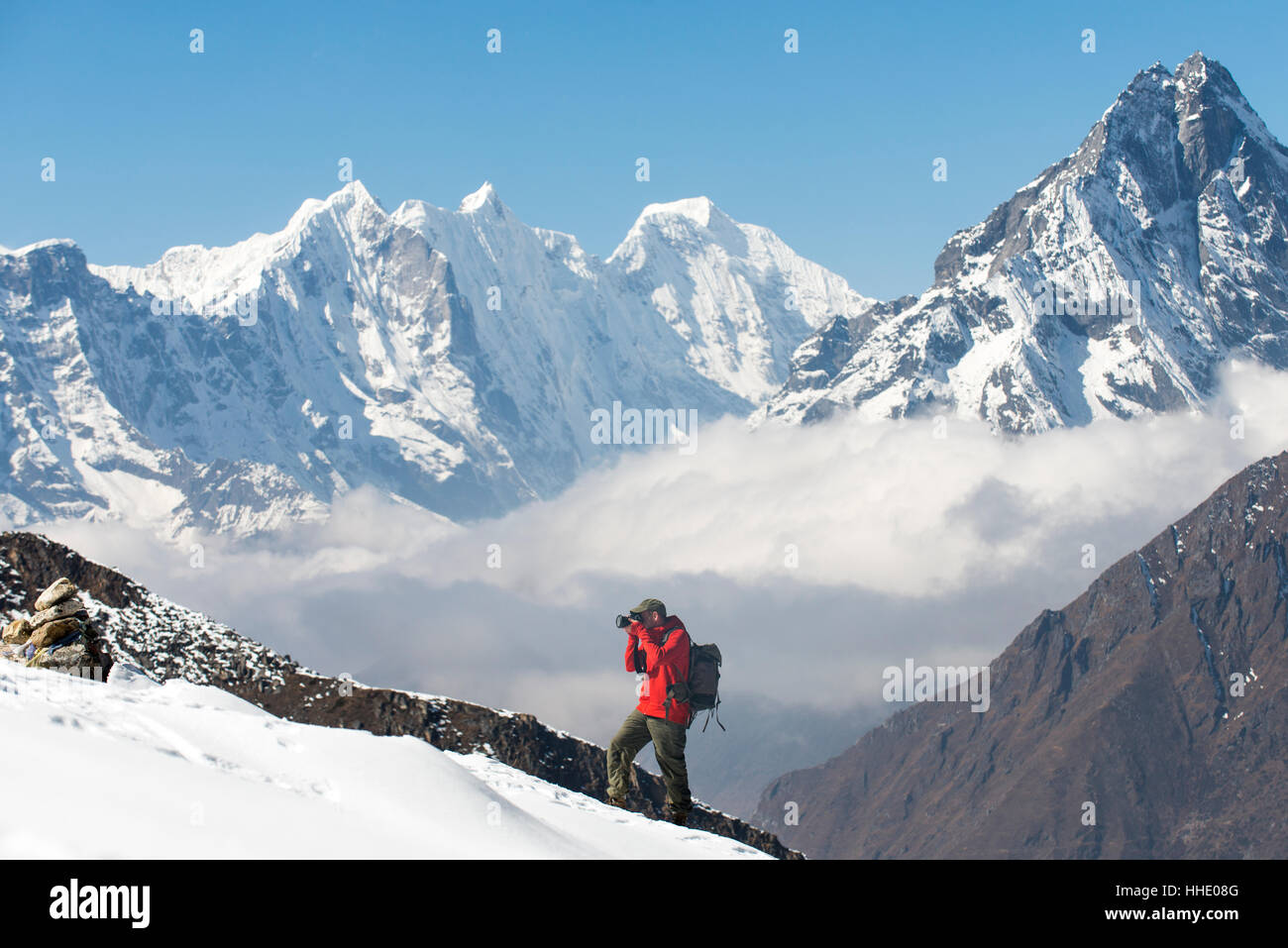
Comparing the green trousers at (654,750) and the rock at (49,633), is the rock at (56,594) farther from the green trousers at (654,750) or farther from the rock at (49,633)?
the green trousers at (654,750)

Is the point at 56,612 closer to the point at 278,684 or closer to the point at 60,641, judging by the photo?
the point at 60,641

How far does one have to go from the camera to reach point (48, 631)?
3111 cm

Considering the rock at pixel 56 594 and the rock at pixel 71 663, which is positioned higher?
the rock at pixel 56 594

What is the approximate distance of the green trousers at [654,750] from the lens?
90.7 feet

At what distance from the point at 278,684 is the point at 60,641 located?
22.3 metres

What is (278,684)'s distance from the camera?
53000mm

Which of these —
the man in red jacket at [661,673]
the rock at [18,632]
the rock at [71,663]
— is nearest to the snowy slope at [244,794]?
the man in red jacket at [661,673]

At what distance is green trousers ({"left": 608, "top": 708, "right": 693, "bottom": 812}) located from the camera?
27.6m

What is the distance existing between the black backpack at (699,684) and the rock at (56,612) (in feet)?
49.2

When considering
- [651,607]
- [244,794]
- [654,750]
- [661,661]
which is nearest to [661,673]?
[661,661]

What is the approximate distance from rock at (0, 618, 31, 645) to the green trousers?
1524 cm
